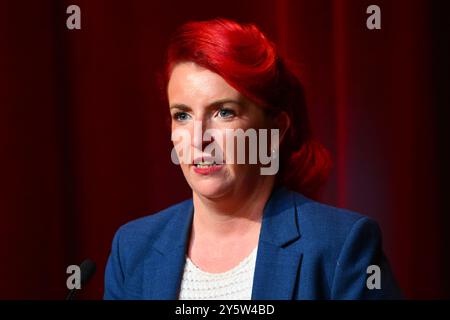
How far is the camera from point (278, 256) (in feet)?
3.82

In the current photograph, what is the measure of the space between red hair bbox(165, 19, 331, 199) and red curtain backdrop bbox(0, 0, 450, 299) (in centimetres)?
19

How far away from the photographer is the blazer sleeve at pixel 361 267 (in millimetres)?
1111

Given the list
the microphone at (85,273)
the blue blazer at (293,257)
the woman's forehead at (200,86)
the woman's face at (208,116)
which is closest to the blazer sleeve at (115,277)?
the blue blazer at (293,257)

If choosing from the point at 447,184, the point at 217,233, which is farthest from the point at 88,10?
the point at 447,184

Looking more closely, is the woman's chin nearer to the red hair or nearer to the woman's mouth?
the woman's mouth

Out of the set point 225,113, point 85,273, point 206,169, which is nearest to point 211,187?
point 206,169

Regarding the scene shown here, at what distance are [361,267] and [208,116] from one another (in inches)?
15.2

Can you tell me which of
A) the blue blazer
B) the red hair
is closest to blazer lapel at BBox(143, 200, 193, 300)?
the blue blazer

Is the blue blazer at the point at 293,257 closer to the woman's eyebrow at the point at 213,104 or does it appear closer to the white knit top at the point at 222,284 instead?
the white knit top at the point at 222,284

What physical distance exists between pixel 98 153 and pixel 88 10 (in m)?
0.34

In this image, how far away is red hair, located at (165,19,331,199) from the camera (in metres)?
1.15

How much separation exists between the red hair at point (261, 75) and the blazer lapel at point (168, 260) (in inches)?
8.6

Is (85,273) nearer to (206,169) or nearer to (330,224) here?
(206,169)
